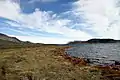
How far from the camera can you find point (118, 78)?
30062 mm

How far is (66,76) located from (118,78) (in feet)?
24.2

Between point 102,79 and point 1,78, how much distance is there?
45.6 ft

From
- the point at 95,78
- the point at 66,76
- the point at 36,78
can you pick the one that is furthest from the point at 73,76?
the point at 36,78

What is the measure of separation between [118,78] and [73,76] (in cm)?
647

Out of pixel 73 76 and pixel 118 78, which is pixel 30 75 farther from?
pixel 118 78

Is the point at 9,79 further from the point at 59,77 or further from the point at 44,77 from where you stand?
the point at 59,77

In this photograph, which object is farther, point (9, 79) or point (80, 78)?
point (80, 78)

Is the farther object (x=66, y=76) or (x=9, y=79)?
(x=66, y=76)

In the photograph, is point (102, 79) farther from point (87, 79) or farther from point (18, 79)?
point (18, 79)

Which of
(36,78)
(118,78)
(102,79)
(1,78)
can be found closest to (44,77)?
(36,78)

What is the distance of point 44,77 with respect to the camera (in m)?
30.5

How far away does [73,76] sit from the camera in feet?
105

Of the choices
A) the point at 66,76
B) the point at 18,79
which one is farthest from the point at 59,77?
the point at 18,79

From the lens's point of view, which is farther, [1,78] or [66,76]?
[66,76]
